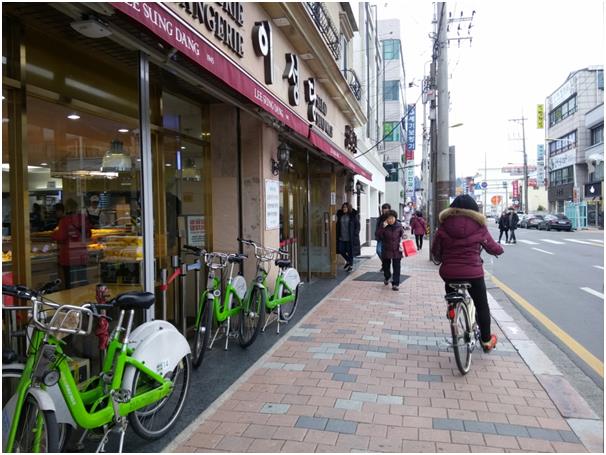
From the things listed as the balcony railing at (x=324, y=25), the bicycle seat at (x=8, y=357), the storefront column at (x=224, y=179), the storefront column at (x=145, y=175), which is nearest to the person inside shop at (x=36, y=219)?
the storefront column at (x=145, y=175)

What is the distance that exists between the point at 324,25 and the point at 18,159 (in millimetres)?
8821

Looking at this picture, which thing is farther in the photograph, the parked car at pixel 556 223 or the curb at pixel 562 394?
the parked car at pixel 556 223

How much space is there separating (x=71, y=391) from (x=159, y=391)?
643mm

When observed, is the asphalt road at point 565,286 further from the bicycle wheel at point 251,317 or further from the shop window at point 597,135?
the shop window at point 597,135

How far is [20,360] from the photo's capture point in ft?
9.63

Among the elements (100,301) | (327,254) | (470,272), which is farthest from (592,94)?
(100,301)

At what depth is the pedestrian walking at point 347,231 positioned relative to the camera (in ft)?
39.0

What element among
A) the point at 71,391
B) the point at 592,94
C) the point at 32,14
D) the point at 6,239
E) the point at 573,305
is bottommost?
the point at 573,305

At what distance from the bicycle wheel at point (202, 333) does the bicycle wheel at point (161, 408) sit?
84 centimetres

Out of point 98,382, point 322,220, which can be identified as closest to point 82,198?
point 98,382

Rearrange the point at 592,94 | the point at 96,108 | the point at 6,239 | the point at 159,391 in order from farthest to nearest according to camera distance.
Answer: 1. the point at 592,94
2. the point at 96,108
3. the point at 6,239
4. the point at 159,391

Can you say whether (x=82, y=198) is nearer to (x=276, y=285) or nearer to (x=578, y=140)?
(x=276, y=285)

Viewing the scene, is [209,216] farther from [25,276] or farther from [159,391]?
[159,391]

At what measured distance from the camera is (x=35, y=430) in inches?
105
